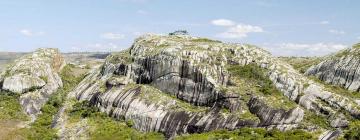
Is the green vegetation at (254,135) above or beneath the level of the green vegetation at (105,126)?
above

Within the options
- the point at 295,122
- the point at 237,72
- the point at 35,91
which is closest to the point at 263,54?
A: the point at 237,72

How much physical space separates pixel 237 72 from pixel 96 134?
3971 cm

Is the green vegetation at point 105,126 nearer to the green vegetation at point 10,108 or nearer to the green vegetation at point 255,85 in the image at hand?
the green vegetation at point 10,108

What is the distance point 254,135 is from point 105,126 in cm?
4416

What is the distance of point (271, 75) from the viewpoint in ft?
433

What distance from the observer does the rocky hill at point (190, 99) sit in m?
114

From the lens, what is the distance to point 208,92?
132125 mm

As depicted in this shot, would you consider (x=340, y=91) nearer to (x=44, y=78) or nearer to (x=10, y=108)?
(x=10, y=108)

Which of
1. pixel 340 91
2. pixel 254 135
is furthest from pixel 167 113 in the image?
pixel 340 91

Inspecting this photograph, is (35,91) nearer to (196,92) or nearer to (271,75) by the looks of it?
(196,92)

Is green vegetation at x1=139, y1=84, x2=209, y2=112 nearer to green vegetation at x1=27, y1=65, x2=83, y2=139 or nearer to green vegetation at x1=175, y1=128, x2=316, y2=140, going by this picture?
green vegetation at x1=175, y1=128, x2=316, y2=140

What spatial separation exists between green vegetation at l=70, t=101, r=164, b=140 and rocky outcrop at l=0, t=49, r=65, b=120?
17.7 metres

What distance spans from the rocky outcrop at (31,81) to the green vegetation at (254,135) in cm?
6578

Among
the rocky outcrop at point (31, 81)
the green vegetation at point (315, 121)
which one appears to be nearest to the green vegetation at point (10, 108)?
the rocky outcrop at point (31, 81)
